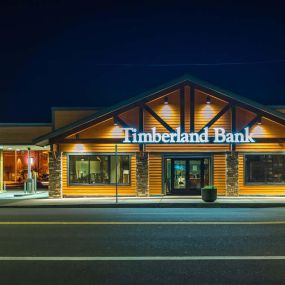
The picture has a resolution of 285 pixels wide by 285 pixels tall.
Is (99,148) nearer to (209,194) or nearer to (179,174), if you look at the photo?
(179,174)

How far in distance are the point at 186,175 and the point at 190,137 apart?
2.55 m

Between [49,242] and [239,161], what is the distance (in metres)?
17.3

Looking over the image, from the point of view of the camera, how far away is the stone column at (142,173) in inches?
1088

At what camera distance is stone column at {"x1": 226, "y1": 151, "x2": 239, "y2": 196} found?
2742 centimetres

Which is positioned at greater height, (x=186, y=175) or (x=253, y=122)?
(x=253, y=122)

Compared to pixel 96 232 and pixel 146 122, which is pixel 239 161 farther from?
pixel 96 232

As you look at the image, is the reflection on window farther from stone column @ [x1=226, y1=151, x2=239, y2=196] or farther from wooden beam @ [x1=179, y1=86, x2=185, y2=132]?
stone column @ [x1=226, y1=151, x2=239, y2=196]

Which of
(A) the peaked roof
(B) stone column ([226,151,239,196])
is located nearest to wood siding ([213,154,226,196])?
(B) stone column ([226,151,239,196])

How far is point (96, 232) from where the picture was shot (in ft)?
43.7

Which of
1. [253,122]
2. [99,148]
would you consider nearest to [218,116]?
[253,122]

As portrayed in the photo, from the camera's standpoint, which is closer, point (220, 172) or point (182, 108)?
point (182, 108)

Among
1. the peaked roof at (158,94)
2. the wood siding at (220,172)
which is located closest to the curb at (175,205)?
the wood siding at (220,172)

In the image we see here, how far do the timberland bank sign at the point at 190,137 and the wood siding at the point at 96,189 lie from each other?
1.44 meters

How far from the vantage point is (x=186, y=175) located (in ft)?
93.2
